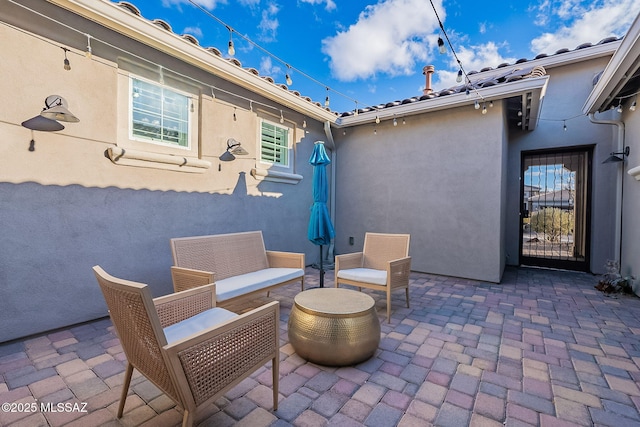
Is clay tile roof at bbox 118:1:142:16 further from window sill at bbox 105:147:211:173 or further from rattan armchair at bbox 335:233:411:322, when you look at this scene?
rattan armchair at bbox 335:233:411:322

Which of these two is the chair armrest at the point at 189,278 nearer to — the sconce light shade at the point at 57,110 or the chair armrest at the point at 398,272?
the sconce light shade at the point at 57,110

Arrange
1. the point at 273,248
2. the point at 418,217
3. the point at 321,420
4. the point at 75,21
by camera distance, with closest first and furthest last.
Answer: the point at 321,420, the point at 75,21, the point at 273,248, the point at 418,217

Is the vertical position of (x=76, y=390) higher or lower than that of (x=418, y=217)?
lower

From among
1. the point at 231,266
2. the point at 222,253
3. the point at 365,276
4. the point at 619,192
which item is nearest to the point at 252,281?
the point at 231,266

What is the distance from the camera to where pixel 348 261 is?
14.6ft

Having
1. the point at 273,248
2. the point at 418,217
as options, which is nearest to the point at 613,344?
the point at 418,217

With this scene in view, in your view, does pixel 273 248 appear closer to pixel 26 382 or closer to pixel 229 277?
pixel 229 277

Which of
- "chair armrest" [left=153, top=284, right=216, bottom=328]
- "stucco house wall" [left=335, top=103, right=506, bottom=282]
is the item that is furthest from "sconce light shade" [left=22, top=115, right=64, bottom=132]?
"stucco house wall" [left=335, top=103, right=506, bottom=282]

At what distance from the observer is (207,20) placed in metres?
3.65

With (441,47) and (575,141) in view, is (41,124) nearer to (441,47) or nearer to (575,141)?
(441,47)

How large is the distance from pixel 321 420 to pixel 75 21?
4814 millimetres

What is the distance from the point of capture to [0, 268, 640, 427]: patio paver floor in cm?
195

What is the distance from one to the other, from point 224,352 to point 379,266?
331 cm

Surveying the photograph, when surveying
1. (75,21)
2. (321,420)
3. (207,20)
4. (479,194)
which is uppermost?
(207,20)
